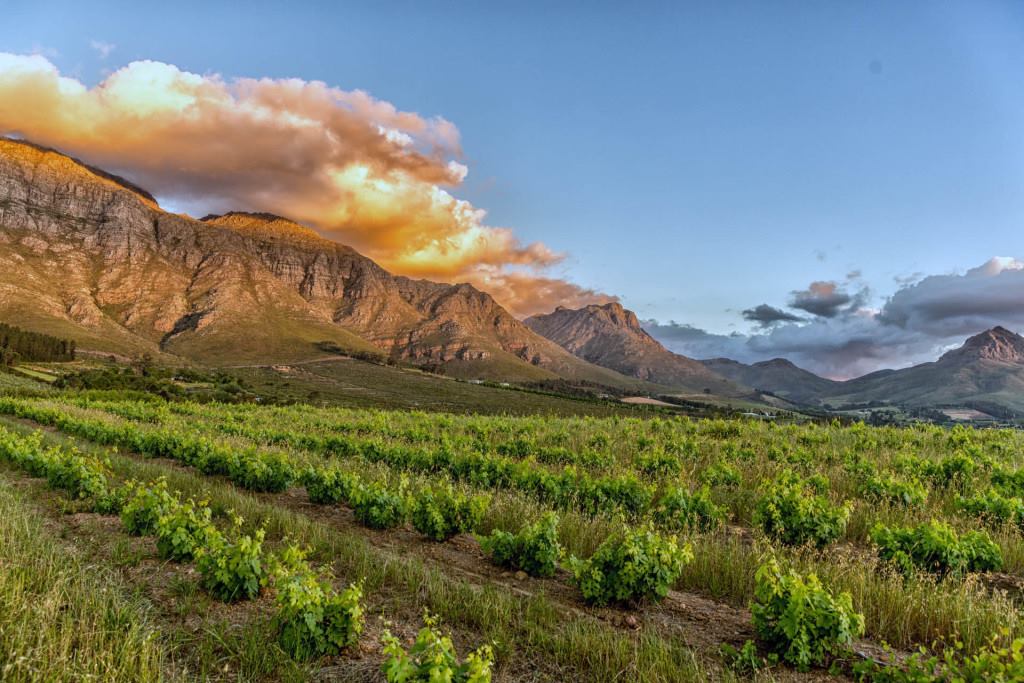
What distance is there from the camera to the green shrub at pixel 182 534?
8.36 meters

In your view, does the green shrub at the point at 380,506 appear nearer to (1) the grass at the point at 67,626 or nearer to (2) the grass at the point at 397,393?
(1) the grass at the point at 67,626

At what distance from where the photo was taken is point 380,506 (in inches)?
468

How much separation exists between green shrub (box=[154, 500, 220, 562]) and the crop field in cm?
4

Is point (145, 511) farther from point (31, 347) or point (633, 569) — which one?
point (31, 347)

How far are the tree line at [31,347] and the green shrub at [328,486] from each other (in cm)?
13970

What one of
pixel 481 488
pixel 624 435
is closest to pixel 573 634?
pixel 481 488

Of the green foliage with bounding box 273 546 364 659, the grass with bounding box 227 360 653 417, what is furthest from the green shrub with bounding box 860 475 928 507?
the grass with bounding box 227 360 653 417

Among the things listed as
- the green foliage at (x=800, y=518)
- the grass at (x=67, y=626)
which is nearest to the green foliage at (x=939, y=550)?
the green foliage at (x=800, y=518)

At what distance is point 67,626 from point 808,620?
843cm

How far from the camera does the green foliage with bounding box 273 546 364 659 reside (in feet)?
19.2

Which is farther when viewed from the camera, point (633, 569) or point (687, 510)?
point (687, 510)

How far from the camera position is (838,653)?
19.7 feet

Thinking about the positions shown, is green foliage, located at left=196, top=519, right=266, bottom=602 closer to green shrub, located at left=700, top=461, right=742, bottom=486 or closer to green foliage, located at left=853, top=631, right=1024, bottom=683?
green foliage, located at left=853, top=631, right=1024, bottom=683

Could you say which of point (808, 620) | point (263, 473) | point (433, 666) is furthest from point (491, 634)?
point (263, 473)
